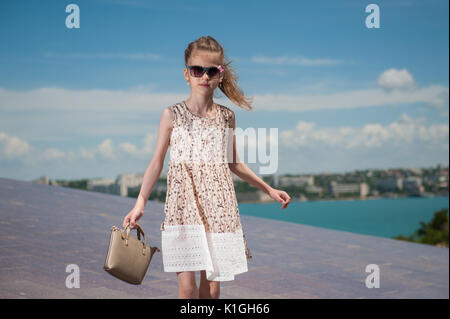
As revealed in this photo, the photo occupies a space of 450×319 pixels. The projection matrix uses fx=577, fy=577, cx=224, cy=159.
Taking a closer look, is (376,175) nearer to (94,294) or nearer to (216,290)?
(94,294)

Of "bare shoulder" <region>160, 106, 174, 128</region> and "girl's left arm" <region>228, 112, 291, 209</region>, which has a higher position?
→ "bare shoulder" <region>160, 106, 174, 128</region>

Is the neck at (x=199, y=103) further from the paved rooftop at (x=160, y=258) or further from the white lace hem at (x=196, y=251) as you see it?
the paved rooftop at (x=160, y=258)

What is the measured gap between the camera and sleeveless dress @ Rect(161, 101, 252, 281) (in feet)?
7.80

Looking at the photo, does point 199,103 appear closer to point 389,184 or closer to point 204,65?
point 204,65

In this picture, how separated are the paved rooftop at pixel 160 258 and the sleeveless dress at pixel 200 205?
2156 mm

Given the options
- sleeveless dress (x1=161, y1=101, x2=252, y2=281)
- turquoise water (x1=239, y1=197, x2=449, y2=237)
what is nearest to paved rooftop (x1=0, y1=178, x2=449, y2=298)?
sleeveless dress (x1=161, y1=101, x2=252, y2=281)

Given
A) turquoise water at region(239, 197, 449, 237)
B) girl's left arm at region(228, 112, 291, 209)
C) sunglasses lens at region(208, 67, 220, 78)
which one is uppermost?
sunglasses lens at region(208, 67, 220, 78)

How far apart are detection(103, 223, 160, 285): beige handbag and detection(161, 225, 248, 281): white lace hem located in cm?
10

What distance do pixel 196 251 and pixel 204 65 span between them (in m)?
0.79

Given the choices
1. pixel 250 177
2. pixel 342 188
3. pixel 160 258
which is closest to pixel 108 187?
pixel 160 258

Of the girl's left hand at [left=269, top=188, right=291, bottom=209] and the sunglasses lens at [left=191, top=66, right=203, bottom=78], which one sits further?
the girl's left hand at [left=269, top=188, right=291, bottom=209]

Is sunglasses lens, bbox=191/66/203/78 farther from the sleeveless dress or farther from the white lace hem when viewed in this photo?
the white lace hem

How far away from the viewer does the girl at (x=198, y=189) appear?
7.81 ft
